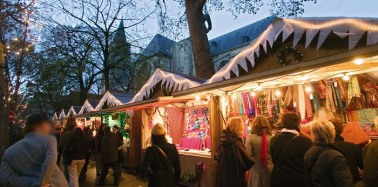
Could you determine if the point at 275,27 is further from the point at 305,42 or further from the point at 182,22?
the point at 182,22

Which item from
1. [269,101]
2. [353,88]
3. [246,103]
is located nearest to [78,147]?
[246,103]

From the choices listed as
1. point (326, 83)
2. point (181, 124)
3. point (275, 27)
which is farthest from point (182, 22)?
point (326, 83)

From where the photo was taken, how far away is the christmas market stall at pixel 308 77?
438 centimetres

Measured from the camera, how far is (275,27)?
6.11 m

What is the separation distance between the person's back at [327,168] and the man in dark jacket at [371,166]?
0.39 metres

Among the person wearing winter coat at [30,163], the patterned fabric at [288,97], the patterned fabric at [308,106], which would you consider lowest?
the person wearing winter coat at [30,163]

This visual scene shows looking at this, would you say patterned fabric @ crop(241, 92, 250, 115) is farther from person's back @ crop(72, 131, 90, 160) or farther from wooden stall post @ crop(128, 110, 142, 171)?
wooden stall post @ crop(128, 110, 142, 171)

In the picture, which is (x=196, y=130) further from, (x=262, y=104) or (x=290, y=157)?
(x=290, y=157)

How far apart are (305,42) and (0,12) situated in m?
7.92

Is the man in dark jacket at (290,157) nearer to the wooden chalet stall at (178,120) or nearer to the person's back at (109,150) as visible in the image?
the wooden chalet stall at (178,120)

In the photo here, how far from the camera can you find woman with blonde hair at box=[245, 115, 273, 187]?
15.4ft

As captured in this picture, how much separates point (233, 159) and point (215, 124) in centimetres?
250

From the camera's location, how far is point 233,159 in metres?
4.32

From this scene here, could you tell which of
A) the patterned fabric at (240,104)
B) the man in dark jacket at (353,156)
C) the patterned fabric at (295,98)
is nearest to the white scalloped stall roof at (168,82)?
the patterned fabric at (240,104)
